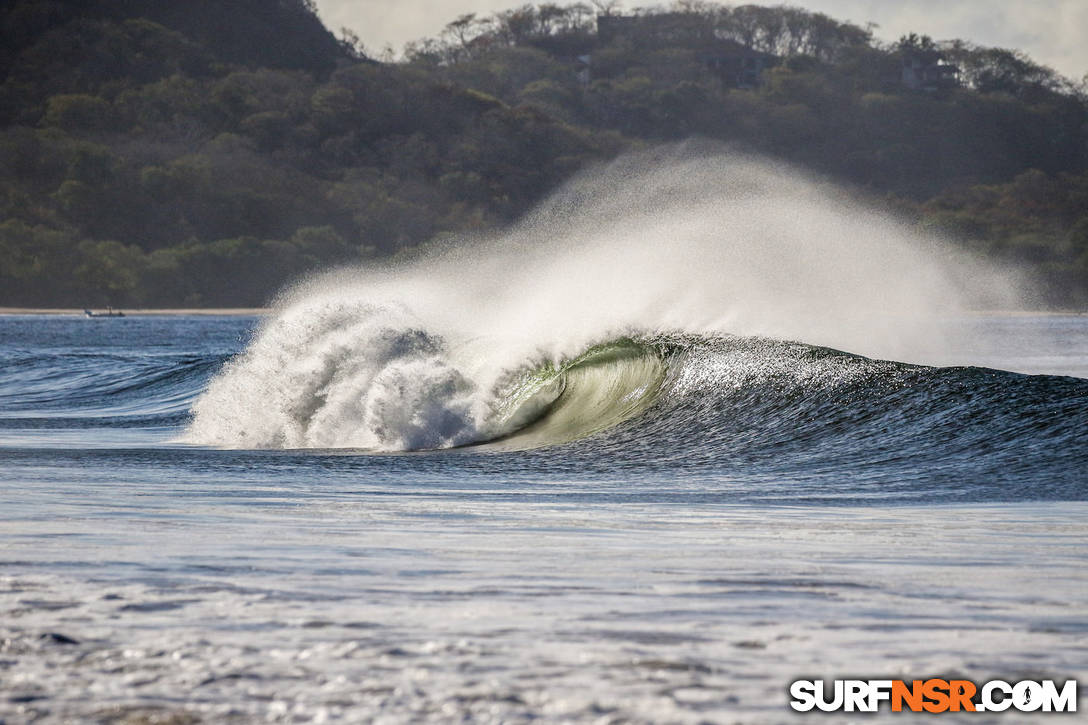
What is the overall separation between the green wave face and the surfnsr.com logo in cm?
954

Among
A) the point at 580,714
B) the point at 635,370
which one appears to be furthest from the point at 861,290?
the point at 580,714

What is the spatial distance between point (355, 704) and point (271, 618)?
107 cm

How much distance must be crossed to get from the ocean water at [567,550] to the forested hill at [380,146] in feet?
378

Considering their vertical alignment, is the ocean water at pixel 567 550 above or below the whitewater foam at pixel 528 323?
below

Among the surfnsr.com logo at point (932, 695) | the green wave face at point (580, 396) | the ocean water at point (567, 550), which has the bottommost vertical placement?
the surfnsr.com logo at point (932, 695)

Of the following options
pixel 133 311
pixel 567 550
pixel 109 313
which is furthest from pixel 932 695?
pixel 133 311

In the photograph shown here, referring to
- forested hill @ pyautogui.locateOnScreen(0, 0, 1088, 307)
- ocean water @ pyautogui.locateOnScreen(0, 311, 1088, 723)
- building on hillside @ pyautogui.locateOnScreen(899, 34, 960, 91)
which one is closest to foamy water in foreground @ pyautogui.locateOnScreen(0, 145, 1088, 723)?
ocean water @ pyautogui.locateOnScreen(0, 311, 1088, 723)

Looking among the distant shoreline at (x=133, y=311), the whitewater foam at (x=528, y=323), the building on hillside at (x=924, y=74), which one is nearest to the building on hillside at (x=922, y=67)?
the building on hillside at (x=924, y=74)

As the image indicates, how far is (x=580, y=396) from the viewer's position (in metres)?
15.9

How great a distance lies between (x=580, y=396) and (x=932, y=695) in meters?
11.9

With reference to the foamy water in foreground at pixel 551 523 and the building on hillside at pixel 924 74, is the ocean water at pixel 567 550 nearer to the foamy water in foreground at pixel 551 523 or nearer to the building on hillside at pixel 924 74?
the foamy water in foreground at pixel 551 523

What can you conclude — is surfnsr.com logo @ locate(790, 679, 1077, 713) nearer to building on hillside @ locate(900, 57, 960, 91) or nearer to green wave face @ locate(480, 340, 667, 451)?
green wave face @ locate(480, 340, 667, 451)

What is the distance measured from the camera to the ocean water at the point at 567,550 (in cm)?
426

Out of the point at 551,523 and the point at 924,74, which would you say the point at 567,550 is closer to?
the point at 551,523
